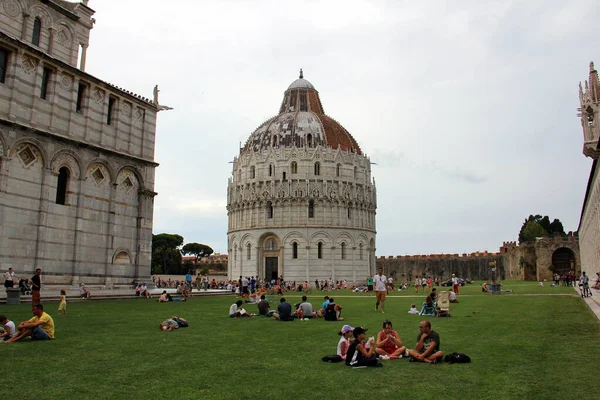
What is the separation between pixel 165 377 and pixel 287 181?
194 ft

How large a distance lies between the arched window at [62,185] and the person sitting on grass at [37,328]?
17.2 meters

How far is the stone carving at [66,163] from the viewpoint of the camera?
26.6m

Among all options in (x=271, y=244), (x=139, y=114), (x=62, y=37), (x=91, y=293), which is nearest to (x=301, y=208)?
(x=271, y=244)

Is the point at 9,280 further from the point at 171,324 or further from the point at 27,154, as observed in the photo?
the point at 171,324

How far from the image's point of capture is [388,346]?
10.0 metres

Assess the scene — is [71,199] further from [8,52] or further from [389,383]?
[389,383]

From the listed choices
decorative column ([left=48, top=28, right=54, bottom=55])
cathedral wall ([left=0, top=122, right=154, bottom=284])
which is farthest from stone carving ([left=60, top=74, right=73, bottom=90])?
cathedral wall ([left=0, top=122, right=154, bottom=284])

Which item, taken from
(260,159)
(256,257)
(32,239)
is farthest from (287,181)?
(32,239)

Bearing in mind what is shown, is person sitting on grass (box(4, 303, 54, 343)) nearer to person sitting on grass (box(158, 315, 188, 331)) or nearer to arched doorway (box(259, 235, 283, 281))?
person sitting on grass (box(158, 315, 188, 331))

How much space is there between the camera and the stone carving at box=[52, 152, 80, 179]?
26.6 meters

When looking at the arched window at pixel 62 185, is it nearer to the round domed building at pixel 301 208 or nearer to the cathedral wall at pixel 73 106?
the cathedral wall at pixel 73 106

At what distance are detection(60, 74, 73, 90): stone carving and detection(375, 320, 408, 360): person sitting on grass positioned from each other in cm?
2487

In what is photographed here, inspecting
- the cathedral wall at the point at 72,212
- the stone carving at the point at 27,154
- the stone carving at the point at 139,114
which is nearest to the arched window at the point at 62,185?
the cathedral wall at the point at 72,212

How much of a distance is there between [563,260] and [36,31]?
64307 millimetres
